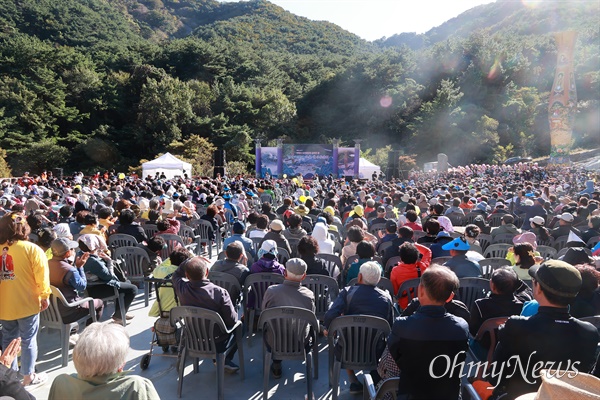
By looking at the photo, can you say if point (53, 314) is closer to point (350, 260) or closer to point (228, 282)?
point (228, 282)

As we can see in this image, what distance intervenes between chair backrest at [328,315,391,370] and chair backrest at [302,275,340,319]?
3.23 ft

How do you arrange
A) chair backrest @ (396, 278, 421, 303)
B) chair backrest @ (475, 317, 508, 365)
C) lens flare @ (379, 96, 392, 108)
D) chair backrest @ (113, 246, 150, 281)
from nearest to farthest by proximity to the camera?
chair backrest @ (475, 317, 508, 365), chair backrest @ (396, 278, 421, 303), chair backrest @ (113, 246, 150, 281), lens flare @ (379, 96, 392, 108)

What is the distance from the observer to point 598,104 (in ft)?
126

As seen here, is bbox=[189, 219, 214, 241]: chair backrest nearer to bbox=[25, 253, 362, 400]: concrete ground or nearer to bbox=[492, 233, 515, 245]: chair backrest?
bbox=[25, 253, 362, 400]: concrete ground

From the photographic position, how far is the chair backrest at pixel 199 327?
319 cm

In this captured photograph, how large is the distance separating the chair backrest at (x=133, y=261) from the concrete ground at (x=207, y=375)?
1.24 metres

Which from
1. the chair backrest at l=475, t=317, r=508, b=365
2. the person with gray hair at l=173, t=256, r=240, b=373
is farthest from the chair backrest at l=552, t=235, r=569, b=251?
the person with gray hair at l=173, t=256, r=240, b=373

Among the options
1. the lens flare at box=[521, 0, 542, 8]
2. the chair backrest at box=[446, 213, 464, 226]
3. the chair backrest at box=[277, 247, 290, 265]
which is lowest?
the chair backrest at box=[446, 213, 464, 226]

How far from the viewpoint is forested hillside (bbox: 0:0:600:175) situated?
35.1m

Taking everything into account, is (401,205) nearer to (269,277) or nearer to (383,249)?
(383,249)

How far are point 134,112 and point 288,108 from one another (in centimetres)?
1453

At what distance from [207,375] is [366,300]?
1.68 m

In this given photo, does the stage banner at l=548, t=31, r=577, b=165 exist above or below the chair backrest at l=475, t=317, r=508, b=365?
above

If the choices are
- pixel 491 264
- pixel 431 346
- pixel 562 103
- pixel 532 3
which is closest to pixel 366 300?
pixel 431 346
